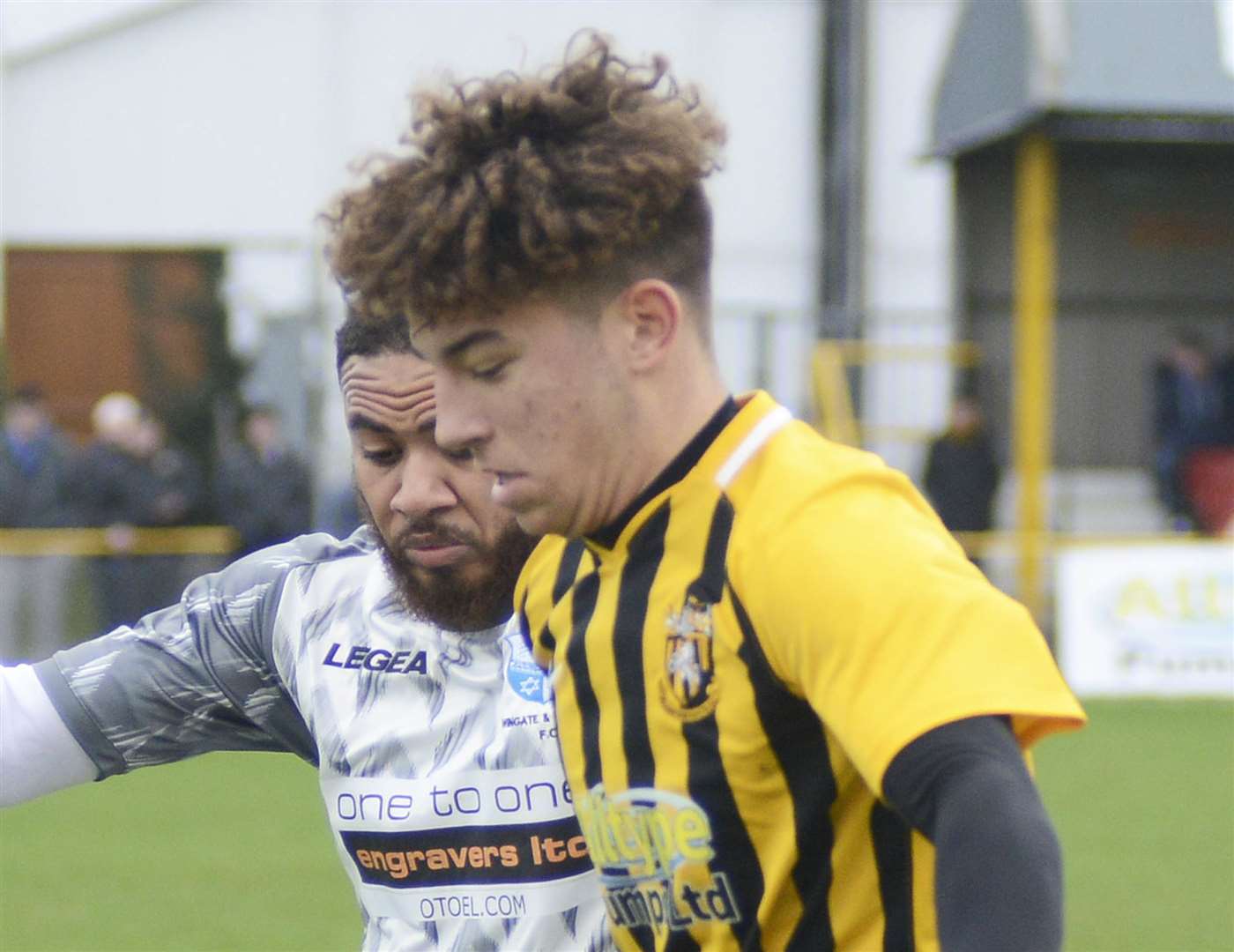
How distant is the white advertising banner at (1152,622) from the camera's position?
39.1 feet

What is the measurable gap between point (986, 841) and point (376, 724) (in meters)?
1.22

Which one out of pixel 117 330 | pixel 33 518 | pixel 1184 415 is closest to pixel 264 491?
pixel 33 518

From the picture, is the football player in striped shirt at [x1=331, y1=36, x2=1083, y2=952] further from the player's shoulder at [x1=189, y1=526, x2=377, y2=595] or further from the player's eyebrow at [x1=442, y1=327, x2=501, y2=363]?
the player's shoulder at [x1=189, y1=526, x2=377, y2=595]

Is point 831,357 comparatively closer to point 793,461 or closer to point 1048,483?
point 1048,483

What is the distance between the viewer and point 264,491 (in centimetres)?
1281

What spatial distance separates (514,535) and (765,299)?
16.2 meters

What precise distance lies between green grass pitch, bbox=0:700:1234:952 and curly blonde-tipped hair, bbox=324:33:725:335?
462cm

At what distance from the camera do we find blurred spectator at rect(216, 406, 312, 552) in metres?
12.8

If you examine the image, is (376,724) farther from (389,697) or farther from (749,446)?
(749,446)

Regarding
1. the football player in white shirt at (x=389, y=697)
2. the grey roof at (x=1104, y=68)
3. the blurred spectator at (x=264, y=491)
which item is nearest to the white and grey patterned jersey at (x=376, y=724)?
the football player in white shirt at (x=389, y=697)

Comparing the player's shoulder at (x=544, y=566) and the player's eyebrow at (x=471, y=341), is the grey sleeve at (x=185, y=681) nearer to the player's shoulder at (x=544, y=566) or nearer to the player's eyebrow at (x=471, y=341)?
the player's shoulder at (x=544, y=566)

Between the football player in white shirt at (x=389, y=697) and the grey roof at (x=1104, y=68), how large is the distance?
11.5 m

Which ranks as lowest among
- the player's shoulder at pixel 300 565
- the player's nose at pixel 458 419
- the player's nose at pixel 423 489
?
the player's shoulder at pixel 300 565

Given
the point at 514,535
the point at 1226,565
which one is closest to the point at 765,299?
the point at 1226,565
